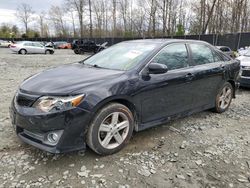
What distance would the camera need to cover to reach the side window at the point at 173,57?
11.2 ft

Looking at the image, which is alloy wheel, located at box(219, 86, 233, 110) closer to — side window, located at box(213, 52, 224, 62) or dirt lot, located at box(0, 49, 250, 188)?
side window, located at box(213, 52, 224, 62)

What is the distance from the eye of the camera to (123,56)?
3541 millimetres

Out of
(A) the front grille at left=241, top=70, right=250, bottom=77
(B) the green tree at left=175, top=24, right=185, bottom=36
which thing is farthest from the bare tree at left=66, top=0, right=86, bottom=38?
(A) the front grille at left=241, top=70, right=250, bottom=77

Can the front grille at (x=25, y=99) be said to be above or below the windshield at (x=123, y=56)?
below

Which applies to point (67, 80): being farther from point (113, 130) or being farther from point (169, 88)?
point (169, 88)

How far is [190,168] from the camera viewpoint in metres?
2.74

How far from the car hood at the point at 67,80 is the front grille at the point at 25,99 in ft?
0.23

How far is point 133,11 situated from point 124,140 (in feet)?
141

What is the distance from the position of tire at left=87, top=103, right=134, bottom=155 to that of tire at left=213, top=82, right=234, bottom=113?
2325mm

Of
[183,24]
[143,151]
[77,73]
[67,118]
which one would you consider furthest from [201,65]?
[183,24]

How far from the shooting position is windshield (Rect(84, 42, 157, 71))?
10.7 feet

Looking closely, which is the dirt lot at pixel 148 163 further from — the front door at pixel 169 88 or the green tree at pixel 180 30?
the green tree at pixel 180 30

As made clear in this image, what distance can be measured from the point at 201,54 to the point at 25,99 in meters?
3.13

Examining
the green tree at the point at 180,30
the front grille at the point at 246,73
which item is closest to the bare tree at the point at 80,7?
the green tree at the point at 180,30
